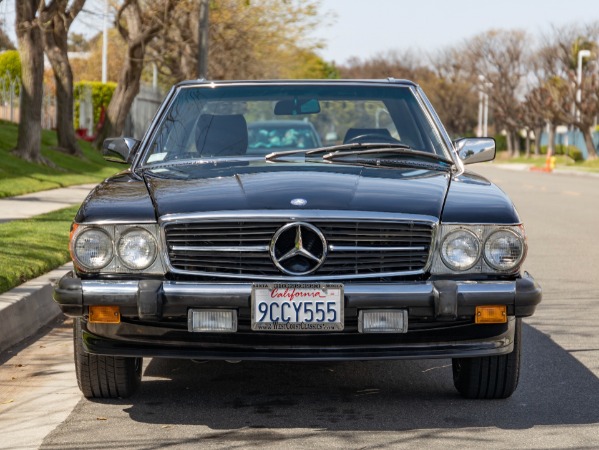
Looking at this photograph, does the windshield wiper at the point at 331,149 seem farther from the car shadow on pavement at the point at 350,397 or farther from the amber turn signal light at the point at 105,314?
the amber turn signal light at the point at 105,314

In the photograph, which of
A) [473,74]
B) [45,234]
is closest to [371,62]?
[473,74]

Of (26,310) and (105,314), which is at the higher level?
(105,314)

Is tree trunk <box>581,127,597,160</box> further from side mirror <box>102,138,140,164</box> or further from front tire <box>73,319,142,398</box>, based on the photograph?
front tire <box>73,319,142,398</box>

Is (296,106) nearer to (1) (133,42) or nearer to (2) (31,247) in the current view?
(2) (31,247)

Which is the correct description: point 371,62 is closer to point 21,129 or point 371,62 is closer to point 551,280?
point 21,129

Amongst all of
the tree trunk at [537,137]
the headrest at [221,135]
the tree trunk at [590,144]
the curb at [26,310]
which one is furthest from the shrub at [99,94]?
the tree trunk at [537,137]

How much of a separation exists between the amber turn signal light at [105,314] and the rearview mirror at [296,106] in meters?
2.31

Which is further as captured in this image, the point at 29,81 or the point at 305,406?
the point at 29,81

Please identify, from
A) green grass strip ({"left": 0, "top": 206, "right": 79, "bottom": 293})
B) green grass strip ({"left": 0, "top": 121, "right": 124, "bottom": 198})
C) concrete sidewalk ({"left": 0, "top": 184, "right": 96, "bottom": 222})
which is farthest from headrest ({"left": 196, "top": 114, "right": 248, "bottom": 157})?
green grass strip ({"left": 0, "top": 121, "right": 124, "bottom": 198})

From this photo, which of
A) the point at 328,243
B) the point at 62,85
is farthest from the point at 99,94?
the point at 328,243

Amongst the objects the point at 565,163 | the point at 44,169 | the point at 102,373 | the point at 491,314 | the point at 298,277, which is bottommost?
the point at 565,163

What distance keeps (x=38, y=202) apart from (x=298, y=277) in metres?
13.1

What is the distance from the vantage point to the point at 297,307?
523 centimetres

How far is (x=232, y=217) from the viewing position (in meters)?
5.38
